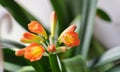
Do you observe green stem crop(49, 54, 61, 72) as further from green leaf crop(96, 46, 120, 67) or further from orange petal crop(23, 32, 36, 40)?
green leaf crop(96, 46, 120, 67)

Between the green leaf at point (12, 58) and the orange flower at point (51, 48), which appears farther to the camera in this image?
the green leaf at point (12, 58)

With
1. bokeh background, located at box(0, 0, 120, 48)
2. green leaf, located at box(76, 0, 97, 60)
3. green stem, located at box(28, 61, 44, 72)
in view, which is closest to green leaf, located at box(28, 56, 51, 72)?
green stem, located at box(28, 61, 44, 72)

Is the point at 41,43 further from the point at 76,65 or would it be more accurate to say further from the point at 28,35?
the point at 76,65

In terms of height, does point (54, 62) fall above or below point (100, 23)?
below

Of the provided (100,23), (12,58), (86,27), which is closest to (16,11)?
(12,58)

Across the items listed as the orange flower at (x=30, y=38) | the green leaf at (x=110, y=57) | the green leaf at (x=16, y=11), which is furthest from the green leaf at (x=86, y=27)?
the orange flower at (x=30, y=38)

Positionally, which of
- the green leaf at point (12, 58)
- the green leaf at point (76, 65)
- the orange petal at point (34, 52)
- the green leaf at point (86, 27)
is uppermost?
the green leaf at point (86, 27)

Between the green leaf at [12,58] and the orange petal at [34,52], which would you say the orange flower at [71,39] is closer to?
the orange petal at [34,52]
